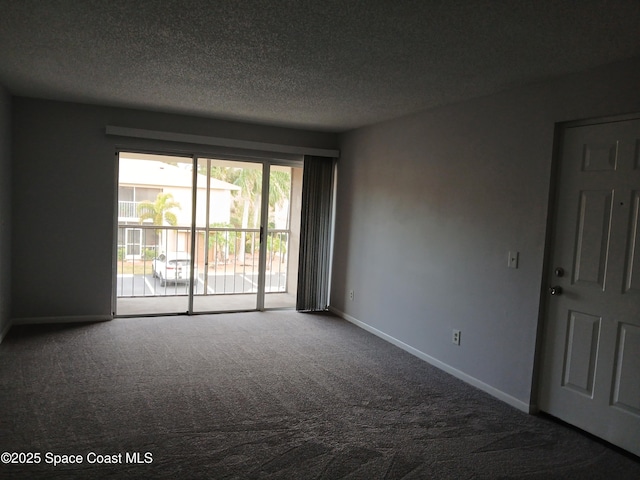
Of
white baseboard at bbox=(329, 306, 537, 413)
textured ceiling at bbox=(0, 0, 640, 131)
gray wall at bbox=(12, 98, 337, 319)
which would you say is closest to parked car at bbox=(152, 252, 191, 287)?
gray wall at bbox=(12, 98, 337, 319)

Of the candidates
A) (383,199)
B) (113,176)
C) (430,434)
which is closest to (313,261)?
(383,199)

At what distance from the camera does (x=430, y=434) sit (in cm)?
281

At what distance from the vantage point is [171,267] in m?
6.37

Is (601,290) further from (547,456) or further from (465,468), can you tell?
(465,468)

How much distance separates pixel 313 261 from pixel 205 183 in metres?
1.70

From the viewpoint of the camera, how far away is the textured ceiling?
7.14ft

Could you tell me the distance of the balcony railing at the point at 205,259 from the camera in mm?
6070

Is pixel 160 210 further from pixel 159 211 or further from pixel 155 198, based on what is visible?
pixel 155 198

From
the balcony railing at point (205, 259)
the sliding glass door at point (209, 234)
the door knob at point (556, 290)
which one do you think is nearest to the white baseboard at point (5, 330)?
the sliding glass door at point (209, 234)

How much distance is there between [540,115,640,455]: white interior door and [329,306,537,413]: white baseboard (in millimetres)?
148

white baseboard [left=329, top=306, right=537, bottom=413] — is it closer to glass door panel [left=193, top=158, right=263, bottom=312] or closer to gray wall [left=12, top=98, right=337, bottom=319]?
glass door panel [left=193, top=158, right=263, bottom=312]

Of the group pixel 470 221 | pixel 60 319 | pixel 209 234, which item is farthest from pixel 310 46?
pixel 60 319

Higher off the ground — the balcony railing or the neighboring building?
the neighboring building

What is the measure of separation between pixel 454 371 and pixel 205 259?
3645 millimetres
